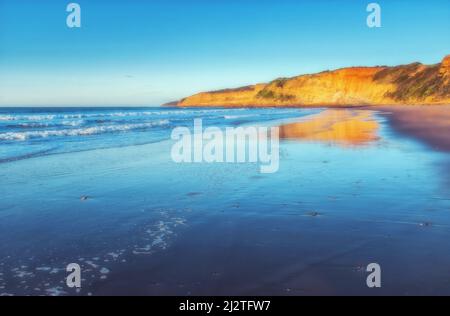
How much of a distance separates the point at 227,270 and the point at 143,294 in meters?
0.75

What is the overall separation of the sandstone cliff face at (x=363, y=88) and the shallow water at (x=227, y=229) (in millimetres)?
65617

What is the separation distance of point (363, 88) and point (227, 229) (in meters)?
113

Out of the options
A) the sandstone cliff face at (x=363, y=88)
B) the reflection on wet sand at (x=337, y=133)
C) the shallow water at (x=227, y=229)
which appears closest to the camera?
the shallow water at (x=227, y=229)

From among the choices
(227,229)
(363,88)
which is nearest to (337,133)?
(227,229)

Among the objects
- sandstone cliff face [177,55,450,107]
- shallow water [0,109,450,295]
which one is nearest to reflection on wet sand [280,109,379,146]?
shallow water [0,109,450,295]

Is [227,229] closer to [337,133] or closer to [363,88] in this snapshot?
[337,133]

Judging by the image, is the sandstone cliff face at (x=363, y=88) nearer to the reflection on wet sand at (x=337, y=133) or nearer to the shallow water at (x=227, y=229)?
the reflection on wet sand at (x=337, y=133)

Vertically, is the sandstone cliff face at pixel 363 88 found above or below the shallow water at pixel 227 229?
above

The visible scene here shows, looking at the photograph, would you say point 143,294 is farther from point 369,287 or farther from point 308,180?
point 308,180

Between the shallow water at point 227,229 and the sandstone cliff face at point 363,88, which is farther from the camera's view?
the sandstone cliff face at point 363,88

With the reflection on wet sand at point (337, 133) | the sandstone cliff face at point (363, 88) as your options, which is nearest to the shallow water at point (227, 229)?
the reflection on wet sand at point (337, 133)

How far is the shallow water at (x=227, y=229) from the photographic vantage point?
3199mm

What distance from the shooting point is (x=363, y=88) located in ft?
358
